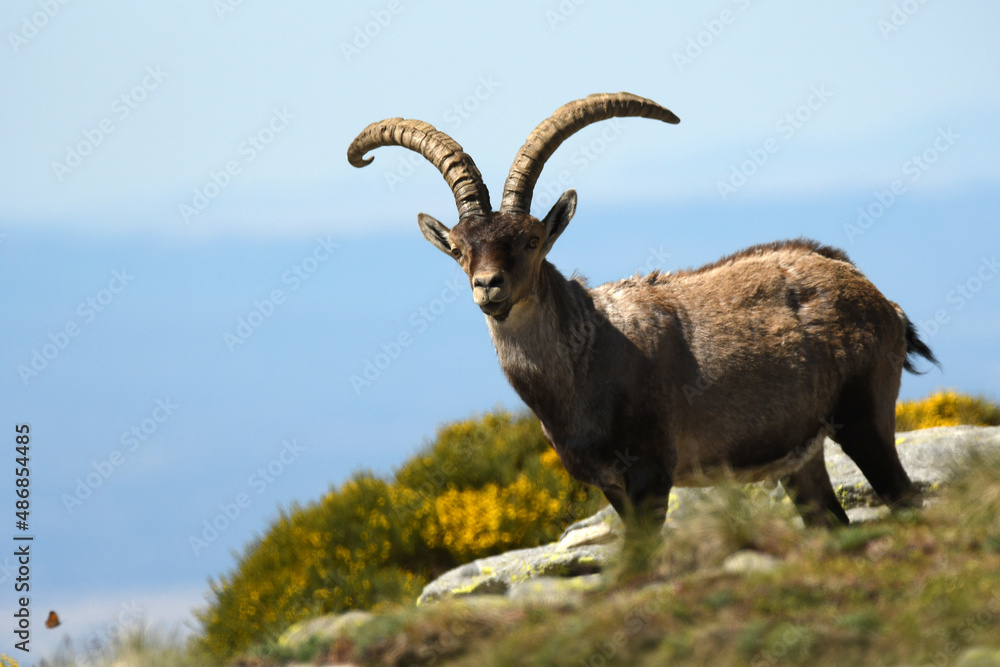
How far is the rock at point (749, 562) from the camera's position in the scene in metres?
6.39

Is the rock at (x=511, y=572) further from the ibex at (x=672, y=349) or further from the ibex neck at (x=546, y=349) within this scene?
the ibex neck at (x=546, y=349)

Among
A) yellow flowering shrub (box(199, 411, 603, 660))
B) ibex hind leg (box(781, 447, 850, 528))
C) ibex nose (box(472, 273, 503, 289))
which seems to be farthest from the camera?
yellow flowering shrub (box(199, 411, 603, 660))

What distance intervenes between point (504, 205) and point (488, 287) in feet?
3.43

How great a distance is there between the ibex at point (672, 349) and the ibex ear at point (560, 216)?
0.01 meters

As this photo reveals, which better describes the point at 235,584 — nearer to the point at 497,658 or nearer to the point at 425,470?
the point at 425,470

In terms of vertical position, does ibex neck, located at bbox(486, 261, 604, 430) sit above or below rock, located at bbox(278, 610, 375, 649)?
above

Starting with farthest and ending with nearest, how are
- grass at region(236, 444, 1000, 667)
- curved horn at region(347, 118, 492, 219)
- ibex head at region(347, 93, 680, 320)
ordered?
curved horn at region(347, 118, 492, 219), ibex head at region(347, 93, 680, 320), grass at region(236, 444, 1000, 667)

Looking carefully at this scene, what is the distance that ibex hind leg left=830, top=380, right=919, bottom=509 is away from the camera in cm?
926

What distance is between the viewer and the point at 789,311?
916 centimetres

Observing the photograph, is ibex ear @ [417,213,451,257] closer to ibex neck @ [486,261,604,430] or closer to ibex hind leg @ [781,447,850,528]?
ibex neck @ [486,261,604,430]

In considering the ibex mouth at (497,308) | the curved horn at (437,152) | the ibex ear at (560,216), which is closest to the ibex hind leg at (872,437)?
the ibex ear at (560,216)

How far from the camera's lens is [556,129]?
850cm

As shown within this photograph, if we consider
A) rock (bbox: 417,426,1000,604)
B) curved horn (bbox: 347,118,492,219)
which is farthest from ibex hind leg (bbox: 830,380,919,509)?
curved horn (bbox: 347,118,492,219)

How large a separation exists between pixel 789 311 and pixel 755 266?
59 cm
